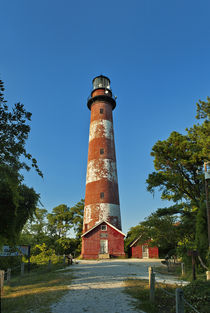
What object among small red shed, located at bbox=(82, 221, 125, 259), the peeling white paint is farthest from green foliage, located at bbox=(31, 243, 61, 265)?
the peeling white paint

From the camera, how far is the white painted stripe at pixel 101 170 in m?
28.6

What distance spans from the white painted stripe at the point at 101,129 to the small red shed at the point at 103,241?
11.0 m

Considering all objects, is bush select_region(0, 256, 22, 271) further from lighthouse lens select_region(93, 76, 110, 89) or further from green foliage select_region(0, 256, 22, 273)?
lighthouse lens select_region(93, 76, 110, 89)

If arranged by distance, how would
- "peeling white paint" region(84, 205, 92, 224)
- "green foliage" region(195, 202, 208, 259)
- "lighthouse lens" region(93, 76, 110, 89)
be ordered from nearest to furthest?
"green foliage" region(195, 202, 208, 259) → "peeling white paint" region(84, 205, 92, 224) → "lighthouse lens" region(93, 76, 110, 89)

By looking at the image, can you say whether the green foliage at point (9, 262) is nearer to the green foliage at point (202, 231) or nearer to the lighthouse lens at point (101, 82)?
the green foliage at point (202, 231)

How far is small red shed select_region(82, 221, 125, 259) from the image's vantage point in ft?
88.2

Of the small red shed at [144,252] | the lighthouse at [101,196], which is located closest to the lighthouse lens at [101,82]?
the lighthouse at [101,196]

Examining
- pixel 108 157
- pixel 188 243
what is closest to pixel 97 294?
pixel 188 243

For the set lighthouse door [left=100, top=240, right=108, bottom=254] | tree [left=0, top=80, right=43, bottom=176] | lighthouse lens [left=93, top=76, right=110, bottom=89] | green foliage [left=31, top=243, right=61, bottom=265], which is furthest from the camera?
lighthouse lens [left=93, top=76, right=110, bottom=89]

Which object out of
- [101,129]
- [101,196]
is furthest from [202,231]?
[101,129]

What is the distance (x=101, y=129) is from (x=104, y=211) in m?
10.5

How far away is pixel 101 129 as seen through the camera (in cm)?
3091

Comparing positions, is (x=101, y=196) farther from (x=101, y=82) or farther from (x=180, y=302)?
(x=180, y=302)

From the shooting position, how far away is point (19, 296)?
8.05 m
